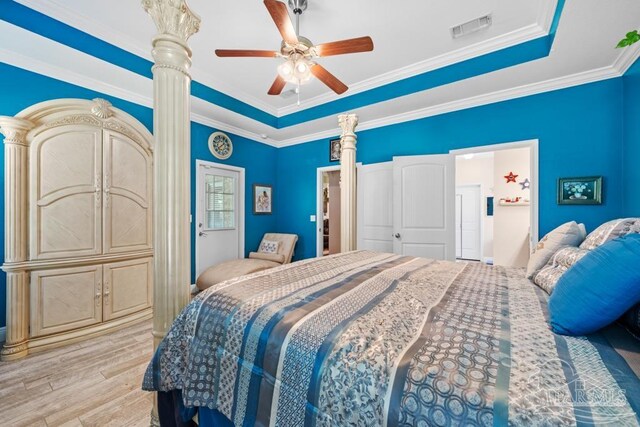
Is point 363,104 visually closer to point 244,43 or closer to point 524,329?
point 244,43

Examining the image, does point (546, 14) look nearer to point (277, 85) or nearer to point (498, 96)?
point (498, 96)

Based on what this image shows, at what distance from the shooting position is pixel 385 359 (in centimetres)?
74

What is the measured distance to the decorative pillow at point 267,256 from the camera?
4.20 m

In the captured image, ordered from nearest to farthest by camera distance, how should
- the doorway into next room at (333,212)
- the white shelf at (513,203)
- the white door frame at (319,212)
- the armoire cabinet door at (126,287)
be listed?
the armoire cabinet door at (126,287) → the white door frame at (319,212) → the white shelf at (513,203) → the doorway into next room at (333,212)

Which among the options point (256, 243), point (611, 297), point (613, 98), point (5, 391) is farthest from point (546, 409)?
point (256, 243)

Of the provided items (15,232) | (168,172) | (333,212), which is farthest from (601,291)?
(333,212)

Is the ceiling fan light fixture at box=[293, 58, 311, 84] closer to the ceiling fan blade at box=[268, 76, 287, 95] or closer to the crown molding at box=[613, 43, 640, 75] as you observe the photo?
the ceiling fan blade at box=[268, 76, 287, 95]

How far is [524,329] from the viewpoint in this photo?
0.89 m

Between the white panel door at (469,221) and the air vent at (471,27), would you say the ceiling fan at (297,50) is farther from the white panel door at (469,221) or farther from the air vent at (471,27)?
the white panel door at (469,221)

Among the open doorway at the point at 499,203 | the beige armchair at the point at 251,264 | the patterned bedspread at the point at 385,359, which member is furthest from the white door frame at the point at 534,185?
the beige armchair at the point at 251,264

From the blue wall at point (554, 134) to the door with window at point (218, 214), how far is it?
2563mm

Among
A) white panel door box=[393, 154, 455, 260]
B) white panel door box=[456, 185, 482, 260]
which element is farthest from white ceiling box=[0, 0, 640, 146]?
white panel door box=[456, 185, 482, 260]

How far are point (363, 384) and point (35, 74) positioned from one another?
3769mm

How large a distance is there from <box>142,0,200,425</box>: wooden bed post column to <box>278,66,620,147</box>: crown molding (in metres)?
3.06
